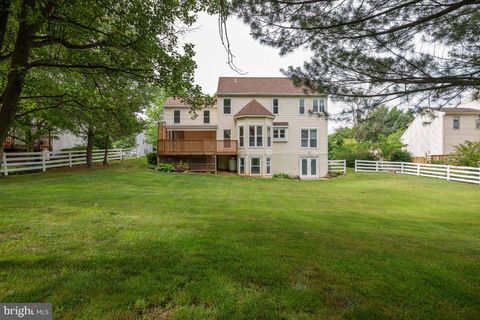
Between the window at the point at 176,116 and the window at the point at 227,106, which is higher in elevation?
the window at the point at 227,106

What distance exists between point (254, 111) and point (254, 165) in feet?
14.2

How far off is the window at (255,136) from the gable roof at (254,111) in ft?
3.60

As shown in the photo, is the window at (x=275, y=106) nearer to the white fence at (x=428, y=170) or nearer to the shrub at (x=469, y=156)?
the white fence at (x=428, y=170)

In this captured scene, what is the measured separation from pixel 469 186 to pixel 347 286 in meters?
18.4

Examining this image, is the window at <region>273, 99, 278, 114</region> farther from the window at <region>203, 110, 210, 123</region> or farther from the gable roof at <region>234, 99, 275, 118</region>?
the window at <region>203, 110, 210, 123</region>

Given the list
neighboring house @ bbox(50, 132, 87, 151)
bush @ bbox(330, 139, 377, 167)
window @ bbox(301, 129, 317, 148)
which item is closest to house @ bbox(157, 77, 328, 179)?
window @ bbox(301, 129, 317, 148)

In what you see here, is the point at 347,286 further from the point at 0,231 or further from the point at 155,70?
the point at 0,231

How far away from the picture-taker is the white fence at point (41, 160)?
15.5 meters

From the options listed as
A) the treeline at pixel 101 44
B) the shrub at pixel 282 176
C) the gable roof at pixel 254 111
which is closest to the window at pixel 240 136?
the gable roof at pixel 254 111

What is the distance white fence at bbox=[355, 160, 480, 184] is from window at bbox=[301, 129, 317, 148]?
702 cm

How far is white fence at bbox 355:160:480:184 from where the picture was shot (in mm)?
18172

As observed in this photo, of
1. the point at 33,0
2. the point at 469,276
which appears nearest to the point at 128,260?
the point at 33,0

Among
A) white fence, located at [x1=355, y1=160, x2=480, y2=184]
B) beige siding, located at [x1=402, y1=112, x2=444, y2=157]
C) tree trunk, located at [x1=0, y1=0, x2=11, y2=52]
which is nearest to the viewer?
tree trunk, located at [x1=0, y1=0, x2=11, y2=52]

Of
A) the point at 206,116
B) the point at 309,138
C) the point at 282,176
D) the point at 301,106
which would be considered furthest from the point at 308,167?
the point at 206,116
